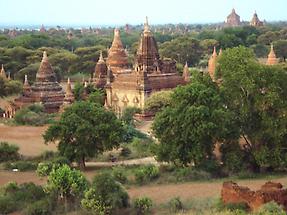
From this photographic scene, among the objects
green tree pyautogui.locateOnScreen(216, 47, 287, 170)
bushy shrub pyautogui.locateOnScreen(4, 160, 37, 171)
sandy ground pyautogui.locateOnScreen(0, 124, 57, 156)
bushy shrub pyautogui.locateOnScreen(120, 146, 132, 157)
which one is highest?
green tree pyautogui.locateOnScreen(216, 47, 287, 170)

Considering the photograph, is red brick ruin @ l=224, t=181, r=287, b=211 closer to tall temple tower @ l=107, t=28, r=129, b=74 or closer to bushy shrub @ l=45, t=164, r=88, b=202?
bushy shrub @ l=45, t=164, r=88, b=202

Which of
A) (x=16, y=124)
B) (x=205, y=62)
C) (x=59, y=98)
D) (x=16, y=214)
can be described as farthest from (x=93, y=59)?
(x=16, y=214)

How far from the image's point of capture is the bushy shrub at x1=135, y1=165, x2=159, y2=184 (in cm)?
2350

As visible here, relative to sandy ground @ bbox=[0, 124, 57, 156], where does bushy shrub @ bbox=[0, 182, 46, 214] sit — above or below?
above

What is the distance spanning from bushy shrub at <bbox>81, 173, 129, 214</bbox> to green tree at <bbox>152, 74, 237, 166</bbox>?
5.83 meters

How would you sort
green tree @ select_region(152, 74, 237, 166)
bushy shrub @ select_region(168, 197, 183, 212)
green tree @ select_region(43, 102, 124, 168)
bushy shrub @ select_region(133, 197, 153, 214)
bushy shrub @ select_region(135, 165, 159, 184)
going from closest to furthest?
bushy shrub @ select_region(133, 197, 153, 214), bushy shrub @ select_region(168, 197, 183, 212), bushy shrub @ select_region(135, 165, 159, 184), green tree @ select_region(152, 74, 237, 166), green tree @ select_region(43, 102, 124, 168)

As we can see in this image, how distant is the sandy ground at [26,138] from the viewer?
31625 mm

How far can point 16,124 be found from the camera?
40.2 meters

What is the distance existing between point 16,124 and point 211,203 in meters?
23.6

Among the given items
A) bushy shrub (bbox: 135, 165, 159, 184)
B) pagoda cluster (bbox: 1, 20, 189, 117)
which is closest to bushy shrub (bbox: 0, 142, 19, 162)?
bushy shrub (bbox: 135, 165, 159, 184)

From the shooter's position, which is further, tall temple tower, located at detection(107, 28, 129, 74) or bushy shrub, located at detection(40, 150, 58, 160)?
tall temple tower, located at detection(107, 28, 129, 74)

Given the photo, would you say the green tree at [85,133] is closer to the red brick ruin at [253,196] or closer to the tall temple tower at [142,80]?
the red brick ruin at [253,196]

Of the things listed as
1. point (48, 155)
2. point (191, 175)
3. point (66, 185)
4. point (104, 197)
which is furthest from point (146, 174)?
point (48, 155)

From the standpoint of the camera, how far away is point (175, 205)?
63.5ft
